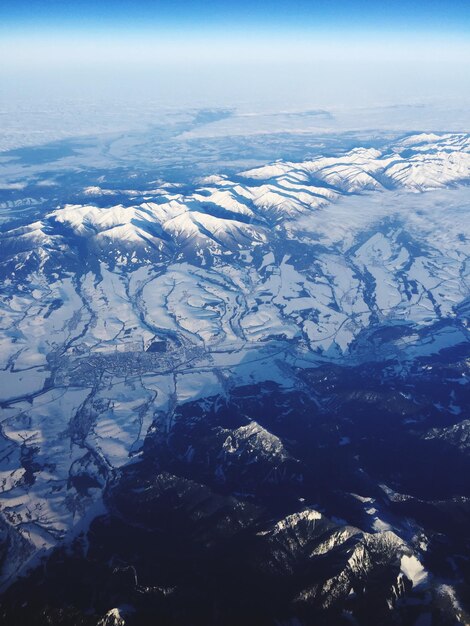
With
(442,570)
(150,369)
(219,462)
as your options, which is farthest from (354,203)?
(442,570)

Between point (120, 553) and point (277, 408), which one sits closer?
point (120, 553)

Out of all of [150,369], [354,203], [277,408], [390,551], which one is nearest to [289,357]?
[277,408]

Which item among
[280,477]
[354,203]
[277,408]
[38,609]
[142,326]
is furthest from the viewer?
[354,203]

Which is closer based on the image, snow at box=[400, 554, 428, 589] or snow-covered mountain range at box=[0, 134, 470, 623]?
snow at box=[400, 554, 428, 589]

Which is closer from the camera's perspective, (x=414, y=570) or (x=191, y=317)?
(x=414, y=570)

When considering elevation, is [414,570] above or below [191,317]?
above

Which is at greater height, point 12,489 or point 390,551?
point 390,551

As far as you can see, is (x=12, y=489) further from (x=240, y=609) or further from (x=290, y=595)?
(x=290, y=595)

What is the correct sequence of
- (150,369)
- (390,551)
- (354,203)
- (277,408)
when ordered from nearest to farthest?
(390,551), (277,408), (150,369), (354,203)

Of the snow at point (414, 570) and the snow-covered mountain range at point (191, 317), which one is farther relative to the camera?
the snow-covered mountain range at point (191, 317)
